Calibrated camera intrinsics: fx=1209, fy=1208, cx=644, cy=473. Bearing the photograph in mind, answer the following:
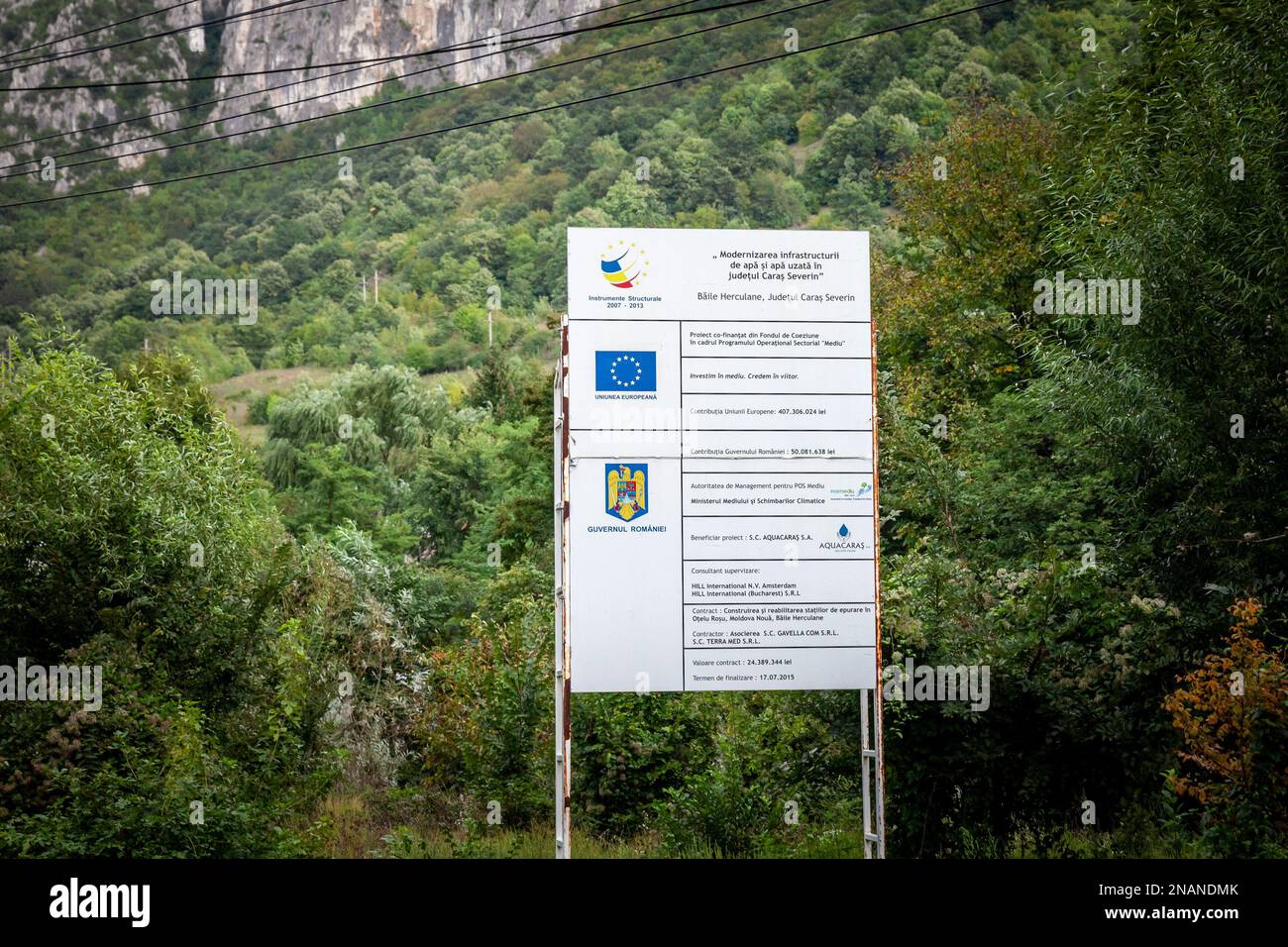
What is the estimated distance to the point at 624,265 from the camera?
829 centimetres

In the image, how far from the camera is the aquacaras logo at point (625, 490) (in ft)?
27.1

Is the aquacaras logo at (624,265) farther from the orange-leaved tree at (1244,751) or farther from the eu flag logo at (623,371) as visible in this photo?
the orange-leaved tree at (1244,751)

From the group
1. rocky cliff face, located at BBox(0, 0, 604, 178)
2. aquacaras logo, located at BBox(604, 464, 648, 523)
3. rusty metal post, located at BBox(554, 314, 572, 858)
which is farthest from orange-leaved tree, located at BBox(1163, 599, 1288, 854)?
rocky cliff face, located at BBox(0, 0, 604, 178)

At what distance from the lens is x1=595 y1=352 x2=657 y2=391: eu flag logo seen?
823 centimetres

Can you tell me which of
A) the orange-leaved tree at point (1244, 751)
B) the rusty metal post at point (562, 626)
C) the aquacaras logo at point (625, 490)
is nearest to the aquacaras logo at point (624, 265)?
the rusty metal post at point (562, 626)

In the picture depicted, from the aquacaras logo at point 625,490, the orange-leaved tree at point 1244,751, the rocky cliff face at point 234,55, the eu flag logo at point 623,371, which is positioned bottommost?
the orange-leaved tree at point 1244,751

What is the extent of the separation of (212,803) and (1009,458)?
12674 mm

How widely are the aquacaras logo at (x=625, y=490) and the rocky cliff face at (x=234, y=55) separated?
2823 inches

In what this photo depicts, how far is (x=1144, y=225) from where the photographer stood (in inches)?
442

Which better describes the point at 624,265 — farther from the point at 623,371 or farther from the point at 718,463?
the point at 718,463

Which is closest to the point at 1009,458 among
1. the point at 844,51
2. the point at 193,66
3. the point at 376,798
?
the point at 376,798

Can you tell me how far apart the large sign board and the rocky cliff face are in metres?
71.3

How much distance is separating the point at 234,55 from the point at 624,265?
123875 millimetres
